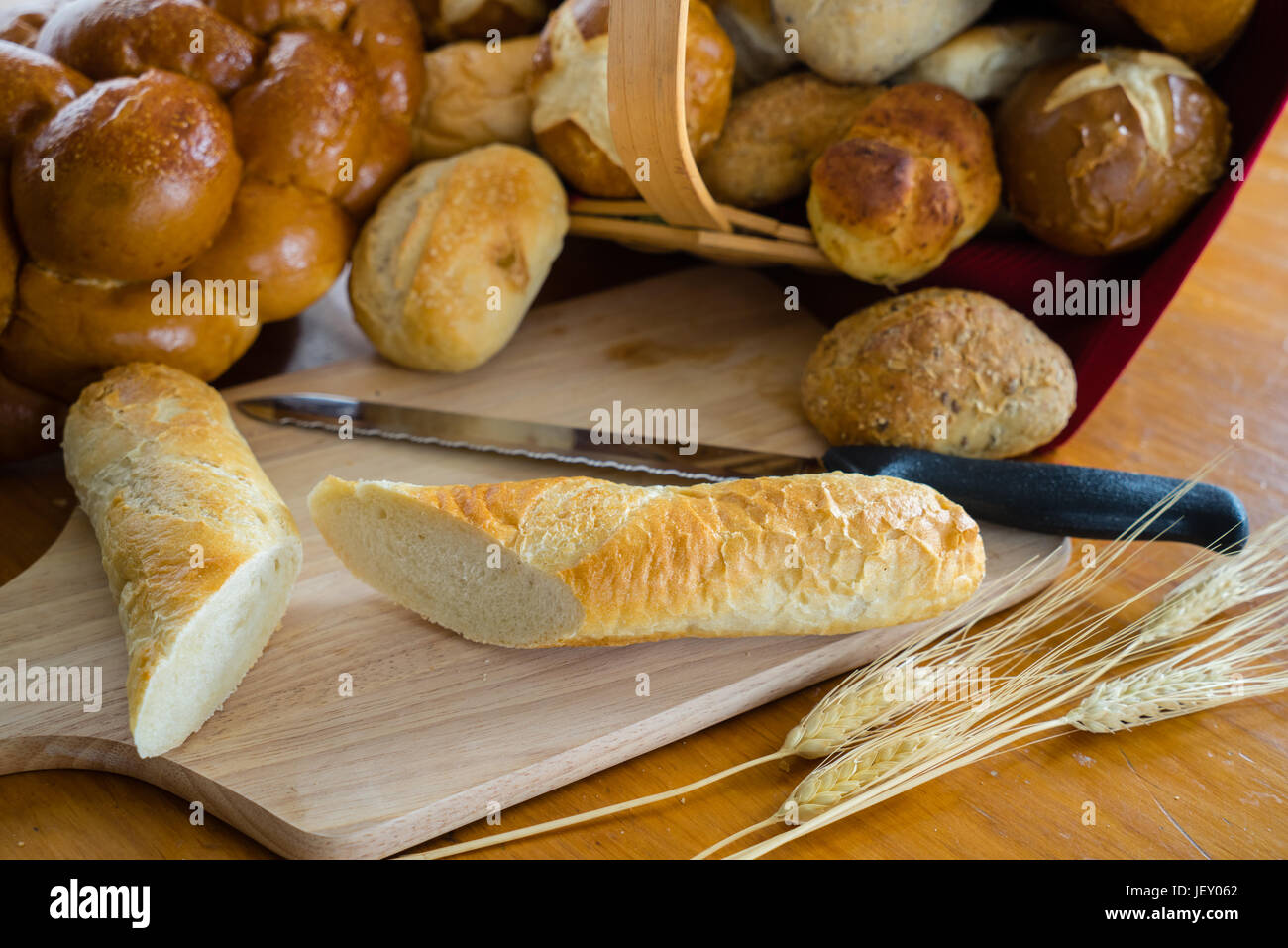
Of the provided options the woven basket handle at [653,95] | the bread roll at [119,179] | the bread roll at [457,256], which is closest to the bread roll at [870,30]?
the woven basket handle at [653,95]

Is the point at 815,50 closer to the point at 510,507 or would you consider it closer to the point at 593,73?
the point at 593,73

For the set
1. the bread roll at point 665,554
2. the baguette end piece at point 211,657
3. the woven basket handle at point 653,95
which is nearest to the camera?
the baguette end piece at point 211,657

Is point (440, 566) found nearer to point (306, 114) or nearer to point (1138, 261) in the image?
point (306, 114)

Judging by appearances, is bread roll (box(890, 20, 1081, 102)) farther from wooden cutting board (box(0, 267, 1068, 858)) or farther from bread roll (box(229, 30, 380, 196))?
bread roll (box(229, 30, 380, 196))

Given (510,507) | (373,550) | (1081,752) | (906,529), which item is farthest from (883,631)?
(373,550)

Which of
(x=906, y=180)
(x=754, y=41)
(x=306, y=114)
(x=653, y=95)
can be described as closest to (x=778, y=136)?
(x=754, y=41)

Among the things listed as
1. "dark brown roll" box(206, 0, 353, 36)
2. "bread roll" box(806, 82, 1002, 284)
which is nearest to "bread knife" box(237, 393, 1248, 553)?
"bread roll" box(806, 82, 1002, 284)

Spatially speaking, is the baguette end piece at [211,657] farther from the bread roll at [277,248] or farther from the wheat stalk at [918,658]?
the bread roll at [277,248]
